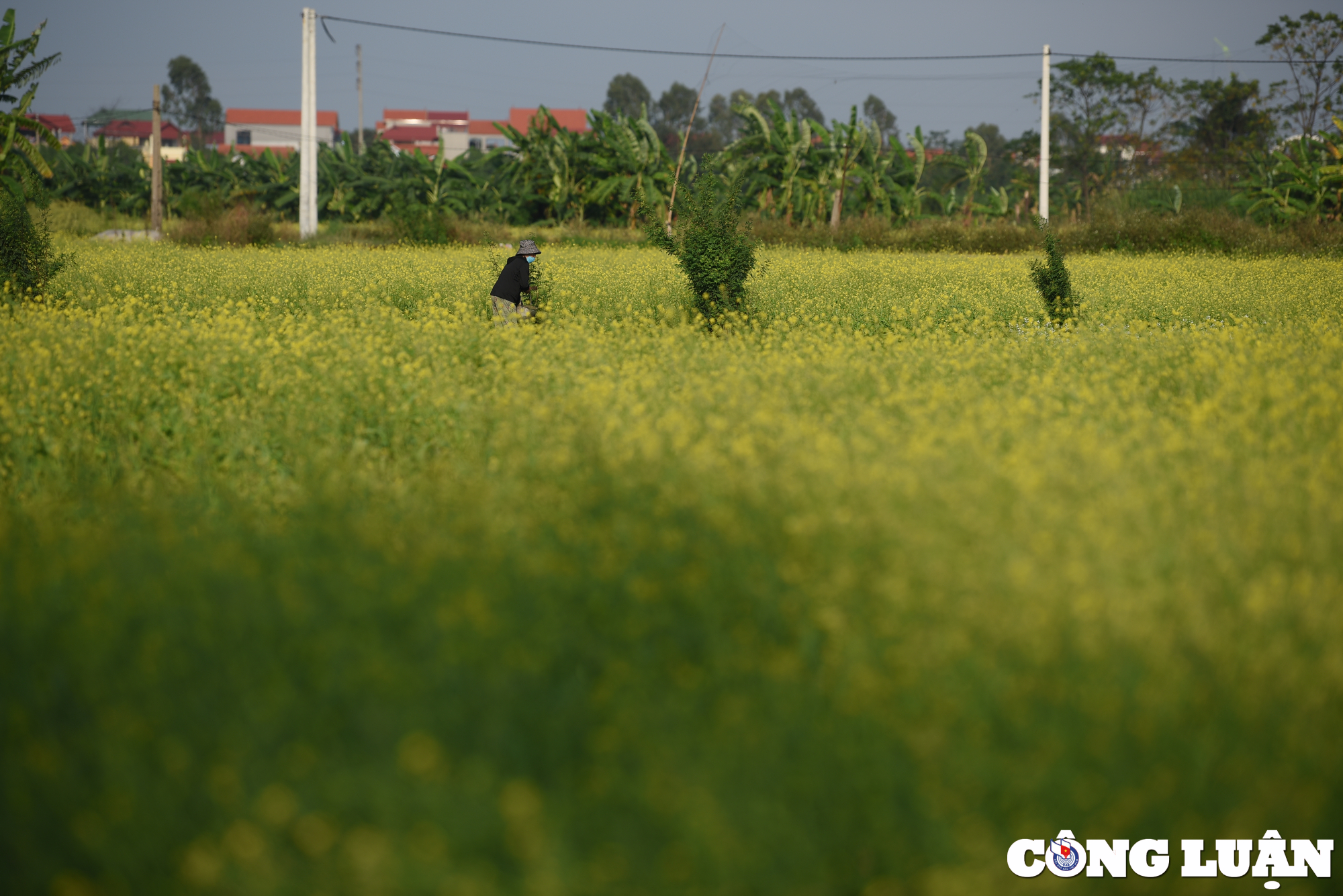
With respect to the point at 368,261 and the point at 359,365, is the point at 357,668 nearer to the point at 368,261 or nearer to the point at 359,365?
the point at 359,365

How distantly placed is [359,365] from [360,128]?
71.7m

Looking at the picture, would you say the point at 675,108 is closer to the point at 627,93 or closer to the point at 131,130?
the point at 627,93

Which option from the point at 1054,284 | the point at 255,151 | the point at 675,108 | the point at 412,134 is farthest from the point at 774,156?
the point at 412,134

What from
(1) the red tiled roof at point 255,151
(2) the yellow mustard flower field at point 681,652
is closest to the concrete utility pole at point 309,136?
(1) the red tiled roof at point 255,151

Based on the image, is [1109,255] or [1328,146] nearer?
[1109,255]

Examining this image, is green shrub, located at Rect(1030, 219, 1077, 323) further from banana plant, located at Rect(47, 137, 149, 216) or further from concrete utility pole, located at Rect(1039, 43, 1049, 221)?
banana plant, located at Rect(47, 137, 149, 216)

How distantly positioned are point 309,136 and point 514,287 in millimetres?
19686

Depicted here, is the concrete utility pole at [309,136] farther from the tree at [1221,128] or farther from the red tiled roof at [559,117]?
the red tiled roof at [559,117]

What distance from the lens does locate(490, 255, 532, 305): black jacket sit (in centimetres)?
1099

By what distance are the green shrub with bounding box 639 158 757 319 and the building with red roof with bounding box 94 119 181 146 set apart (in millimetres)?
98093

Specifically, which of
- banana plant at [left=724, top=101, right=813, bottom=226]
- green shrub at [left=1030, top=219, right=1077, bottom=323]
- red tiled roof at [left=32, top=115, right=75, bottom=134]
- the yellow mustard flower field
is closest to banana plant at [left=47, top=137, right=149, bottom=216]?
banana plant at [left=724, top=101, right=813, bottom=226]

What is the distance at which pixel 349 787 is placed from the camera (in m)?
2.22

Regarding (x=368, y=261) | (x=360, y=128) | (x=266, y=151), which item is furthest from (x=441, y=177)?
(x=360, y=128)

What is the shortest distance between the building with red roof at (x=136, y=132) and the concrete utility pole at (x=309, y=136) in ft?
254
